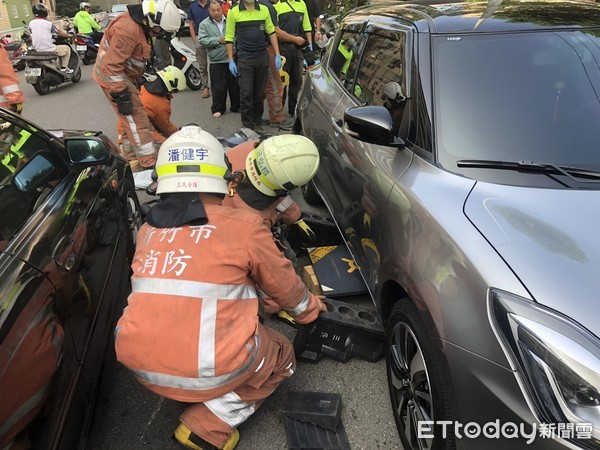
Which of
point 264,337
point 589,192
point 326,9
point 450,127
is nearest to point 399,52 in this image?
point 450,127

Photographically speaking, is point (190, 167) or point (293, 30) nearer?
point (190, 167)

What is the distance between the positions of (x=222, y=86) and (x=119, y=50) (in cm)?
242

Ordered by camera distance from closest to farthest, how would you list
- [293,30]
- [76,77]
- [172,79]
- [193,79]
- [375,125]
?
[375,125], [172,79], [293,30], [193,79], [76,77]

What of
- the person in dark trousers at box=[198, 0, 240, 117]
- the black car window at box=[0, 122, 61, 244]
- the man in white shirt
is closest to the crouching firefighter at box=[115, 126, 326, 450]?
the black car window at box=[0, 122, 61, 244]

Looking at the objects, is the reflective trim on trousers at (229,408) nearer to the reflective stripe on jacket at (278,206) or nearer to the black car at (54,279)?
the black car at (54,279)

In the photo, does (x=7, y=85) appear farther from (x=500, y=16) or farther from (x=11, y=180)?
(x=500, y=16)

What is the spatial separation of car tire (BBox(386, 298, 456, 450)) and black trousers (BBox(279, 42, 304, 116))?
5.43 metres

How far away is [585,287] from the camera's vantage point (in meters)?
1.32

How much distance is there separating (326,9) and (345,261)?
12.4 m

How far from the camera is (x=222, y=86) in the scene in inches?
269

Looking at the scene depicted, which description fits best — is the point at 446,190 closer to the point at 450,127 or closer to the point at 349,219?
the point at 450,127

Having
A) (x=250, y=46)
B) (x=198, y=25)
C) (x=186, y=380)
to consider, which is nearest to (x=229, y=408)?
(x=186, y=380)

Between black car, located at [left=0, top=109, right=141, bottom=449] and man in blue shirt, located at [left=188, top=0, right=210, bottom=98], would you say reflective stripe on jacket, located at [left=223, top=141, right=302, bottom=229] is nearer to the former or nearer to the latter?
black car, located at [left=0, top=109, right=141, bottom=449]

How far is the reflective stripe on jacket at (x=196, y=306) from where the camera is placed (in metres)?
1.71
